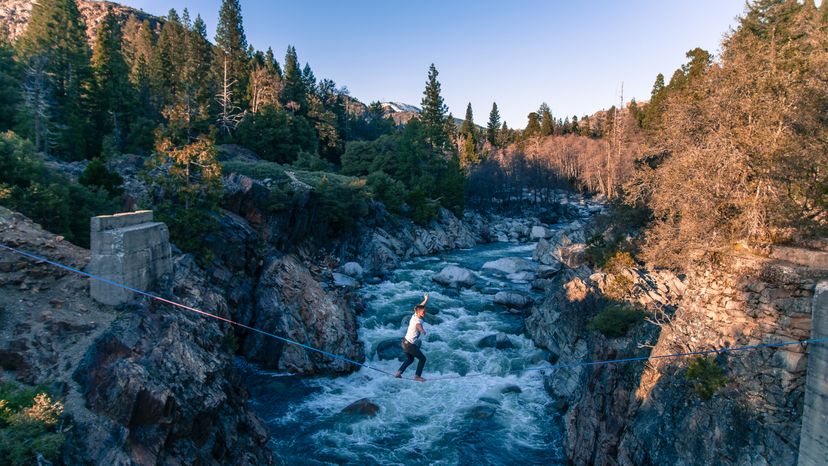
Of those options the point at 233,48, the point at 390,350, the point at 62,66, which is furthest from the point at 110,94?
the point at 390,350

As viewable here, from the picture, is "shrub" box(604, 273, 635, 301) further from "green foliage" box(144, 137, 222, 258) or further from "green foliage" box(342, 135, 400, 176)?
"green foliage" box(342, 135, 400, 176)

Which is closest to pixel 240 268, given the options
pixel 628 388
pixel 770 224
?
pixel 628 388

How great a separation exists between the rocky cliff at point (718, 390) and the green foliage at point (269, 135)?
113 ft

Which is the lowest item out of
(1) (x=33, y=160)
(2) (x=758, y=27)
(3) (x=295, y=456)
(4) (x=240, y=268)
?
(3) (x=295, y=456)

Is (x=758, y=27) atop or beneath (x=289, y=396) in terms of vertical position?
atop

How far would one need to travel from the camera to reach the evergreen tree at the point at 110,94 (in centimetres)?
3070

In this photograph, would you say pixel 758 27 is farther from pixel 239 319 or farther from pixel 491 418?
pixel 239 319

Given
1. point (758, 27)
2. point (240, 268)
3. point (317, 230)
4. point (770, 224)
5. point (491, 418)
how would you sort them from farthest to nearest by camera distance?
point (317, 230) → point (758, 27) → point (240, 268) → point (491, 418) → point (770, 224)

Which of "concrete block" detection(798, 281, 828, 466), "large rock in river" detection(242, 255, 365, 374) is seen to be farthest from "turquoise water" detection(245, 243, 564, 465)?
"concrete block" detection(798, 281, 828, 466)

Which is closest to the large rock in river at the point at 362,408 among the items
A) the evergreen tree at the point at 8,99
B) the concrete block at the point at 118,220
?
the concrete block at the point at 118,220

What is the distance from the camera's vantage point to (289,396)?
13852 millimetres

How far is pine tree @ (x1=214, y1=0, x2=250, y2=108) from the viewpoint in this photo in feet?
151

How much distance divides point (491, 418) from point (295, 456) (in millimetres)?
5786

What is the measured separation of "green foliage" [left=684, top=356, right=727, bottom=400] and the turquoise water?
15.5ft
